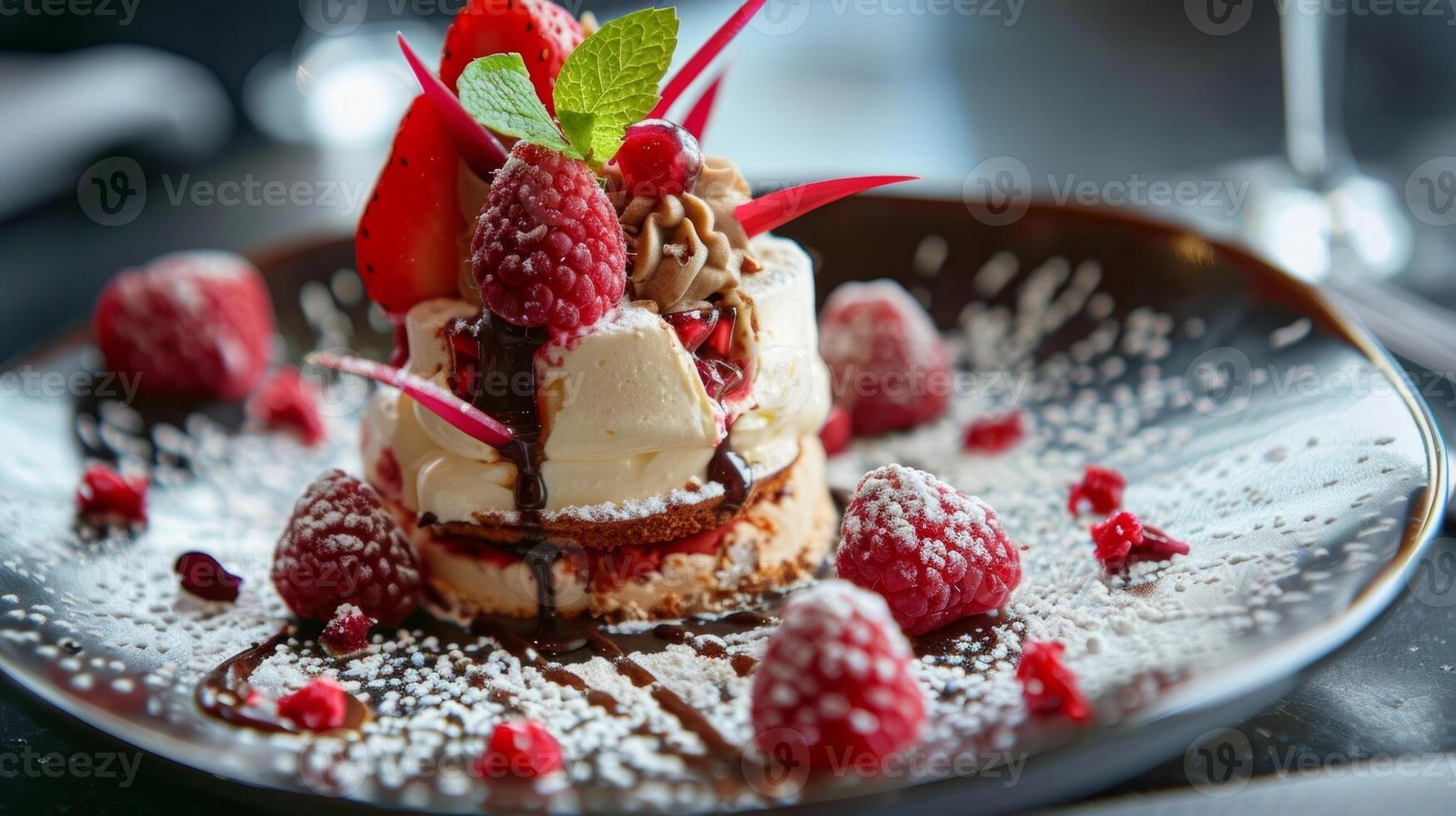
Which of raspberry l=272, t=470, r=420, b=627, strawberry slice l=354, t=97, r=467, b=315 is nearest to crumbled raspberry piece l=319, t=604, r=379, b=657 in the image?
raspberry l=272, t=470, r=420, b=627

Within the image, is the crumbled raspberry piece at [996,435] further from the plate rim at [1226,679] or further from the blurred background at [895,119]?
the plate rim at [1226,679]

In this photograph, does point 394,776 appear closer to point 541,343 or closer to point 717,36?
point 541,343

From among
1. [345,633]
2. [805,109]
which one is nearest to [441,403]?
[345,633]

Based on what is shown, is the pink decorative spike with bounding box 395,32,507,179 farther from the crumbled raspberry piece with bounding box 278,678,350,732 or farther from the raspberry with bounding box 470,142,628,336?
the crumbled raspberry piece with bounding box 278,678,350,732

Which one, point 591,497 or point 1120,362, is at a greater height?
point 1120,362

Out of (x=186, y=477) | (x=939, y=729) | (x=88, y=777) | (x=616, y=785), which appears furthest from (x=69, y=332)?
(x=939, y=729)

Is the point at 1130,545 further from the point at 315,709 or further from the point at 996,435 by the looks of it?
the point at 315,709
